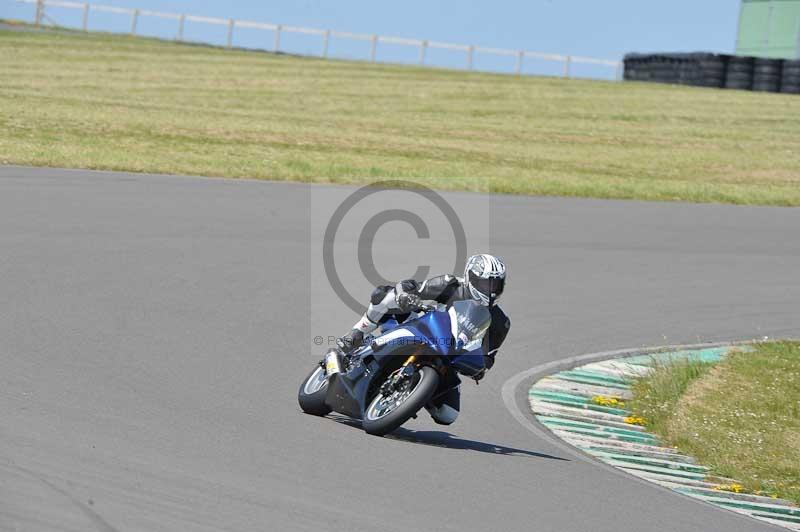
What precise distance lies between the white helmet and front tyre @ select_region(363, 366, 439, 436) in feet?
1.89

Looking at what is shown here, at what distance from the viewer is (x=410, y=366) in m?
8.59

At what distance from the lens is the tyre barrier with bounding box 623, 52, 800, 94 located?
51.1 metres

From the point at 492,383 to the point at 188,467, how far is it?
5.05 m

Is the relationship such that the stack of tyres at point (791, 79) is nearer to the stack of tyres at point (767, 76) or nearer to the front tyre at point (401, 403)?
the stack of tyres at point (767, 76)

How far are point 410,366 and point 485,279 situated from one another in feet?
2.38

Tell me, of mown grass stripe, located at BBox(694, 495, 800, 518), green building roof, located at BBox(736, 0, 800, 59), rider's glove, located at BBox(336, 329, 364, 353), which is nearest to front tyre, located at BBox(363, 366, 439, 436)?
rider's glove, located at BBox(336, 329, 364, 353)

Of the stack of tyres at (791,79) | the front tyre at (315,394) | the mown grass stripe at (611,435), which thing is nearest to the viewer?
the front tyre at (315,394)

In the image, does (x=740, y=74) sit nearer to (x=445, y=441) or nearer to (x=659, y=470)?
(x=659, y=470)

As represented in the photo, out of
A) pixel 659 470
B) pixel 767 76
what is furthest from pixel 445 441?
pixel 767 76

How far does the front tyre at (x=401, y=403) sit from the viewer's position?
836 cm

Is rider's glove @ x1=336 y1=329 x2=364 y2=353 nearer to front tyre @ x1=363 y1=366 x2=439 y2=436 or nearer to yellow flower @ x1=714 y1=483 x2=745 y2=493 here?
front tyre @ x1=363 y1=366 x2=439 y2=436

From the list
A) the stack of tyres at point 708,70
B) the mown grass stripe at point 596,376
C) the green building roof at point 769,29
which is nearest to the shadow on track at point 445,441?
A: the mown grass stripe at point 596,376

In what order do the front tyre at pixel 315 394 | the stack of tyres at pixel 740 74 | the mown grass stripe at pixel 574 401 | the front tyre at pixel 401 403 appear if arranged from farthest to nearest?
the stack of tyres at pixel 740 74 < the mown grass stripe at pixel 574 401 < the front tyre at pixel 315 394 < the front tyre at pixel 401 403

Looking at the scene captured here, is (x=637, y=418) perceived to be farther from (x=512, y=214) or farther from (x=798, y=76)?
(x=798, y=76)
